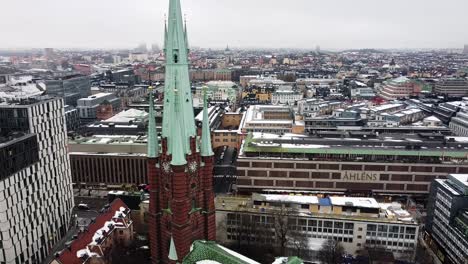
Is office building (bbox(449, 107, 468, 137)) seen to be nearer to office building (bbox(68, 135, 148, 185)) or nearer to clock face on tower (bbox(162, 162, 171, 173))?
office building (bbox(68, 135, 148, 185))

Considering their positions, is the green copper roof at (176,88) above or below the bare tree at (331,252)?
above

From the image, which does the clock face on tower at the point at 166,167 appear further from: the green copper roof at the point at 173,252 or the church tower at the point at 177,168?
the green copper roof at the point at 173,252

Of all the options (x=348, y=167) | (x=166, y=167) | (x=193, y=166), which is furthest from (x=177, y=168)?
(x=348, y=167)

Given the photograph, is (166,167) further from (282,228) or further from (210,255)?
(282,228)

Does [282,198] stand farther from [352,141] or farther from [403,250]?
[352,141]

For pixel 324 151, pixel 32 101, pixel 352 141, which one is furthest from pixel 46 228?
pixel 352 141

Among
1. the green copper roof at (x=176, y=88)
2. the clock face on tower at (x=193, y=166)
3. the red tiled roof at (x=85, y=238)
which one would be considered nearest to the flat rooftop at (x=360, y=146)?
the red tiled roof at (x=85, y=238)
